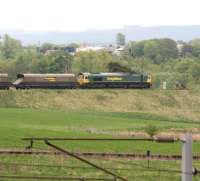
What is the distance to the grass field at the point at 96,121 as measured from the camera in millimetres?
20219

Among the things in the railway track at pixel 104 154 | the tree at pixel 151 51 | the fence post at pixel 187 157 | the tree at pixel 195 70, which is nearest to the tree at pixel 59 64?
the tree at pixel 195 70

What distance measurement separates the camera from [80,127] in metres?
36.1

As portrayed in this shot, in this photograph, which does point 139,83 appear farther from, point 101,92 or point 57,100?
point 57,100

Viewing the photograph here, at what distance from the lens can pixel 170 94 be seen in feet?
184

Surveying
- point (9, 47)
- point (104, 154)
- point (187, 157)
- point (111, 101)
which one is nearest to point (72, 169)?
point (104, 154)

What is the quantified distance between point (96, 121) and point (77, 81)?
19159 millimetres

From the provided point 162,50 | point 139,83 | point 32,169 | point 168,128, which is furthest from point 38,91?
point 162,50

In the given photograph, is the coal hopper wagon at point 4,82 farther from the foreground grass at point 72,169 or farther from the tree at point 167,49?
the tree at point 167,49

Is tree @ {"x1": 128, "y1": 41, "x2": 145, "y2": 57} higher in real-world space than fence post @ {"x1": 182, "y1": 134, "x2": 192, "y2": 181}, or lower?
lower

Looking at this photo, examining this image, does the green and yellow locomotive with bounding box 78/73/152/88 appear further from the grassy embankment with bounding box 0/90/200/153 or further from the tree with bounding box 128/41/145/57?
the tree with bounding box 128/41/145/57

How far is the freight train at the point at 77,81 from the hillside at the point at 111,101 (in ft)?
9.54

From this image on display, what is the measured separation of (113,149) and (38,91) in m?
29.2

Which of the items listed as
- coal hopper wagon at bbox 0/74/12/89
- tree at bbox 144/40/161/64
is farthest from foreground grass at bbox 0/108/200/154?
tree at bbox 144/40/161/64

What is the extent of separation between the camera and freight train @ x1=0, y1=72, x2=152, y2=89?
187ft
